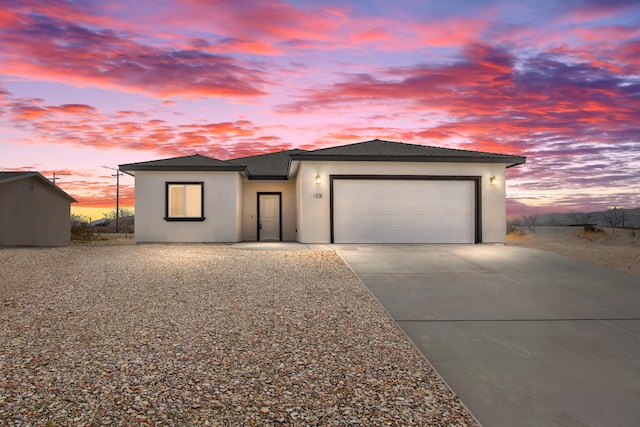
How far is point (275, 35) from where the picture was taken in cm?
1098

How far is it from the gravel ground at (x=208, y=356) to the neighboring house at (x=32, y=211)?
1064 cm

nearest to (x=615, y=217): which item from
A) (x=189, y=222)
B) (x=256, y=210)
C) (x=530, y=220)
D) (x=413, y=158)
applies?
(x=530, y=220)

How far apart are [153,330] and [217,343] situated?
3.16 ft

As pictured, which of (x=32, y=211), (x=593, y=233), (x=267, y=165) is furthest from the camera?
(x=593, y=233)

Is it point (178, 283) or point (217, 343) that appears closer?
point (217, 343)

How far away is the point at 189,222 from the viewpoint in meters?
15.9

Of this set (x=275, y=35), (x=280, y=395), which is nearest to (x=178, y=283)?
(x=280, y=395)

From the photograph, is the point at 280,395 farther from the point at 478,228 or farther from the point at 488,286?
the point at 478,228

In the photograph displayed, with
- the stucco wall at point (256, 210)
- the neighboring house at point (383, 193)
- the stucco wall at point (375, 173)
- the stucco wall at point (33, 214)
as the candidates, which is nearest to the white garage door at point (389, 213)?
the neighboring house at point (383, 193)

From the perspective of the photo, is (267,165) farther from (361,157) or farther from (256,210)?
(361,157)

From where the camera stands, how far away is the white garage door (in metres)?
14.5

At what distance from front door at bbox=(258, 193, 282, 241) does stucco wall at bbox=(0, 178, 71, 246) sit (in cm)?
926

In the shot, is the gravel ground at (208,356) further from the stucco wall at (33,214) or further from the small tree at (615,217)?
the small tree at (615,217)

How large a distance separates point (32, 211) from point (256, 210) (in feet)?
30.2
